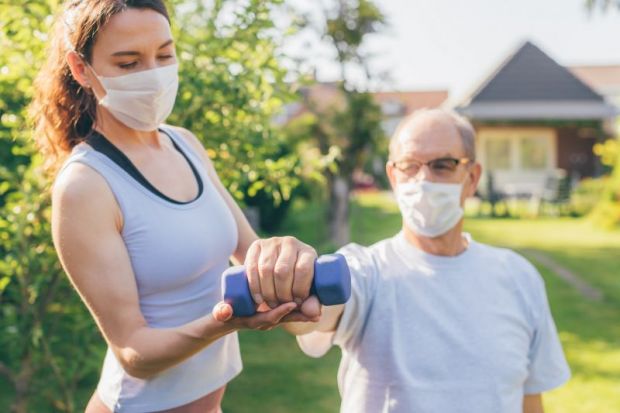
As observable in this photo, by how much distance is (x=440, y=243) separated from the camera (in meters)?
2.65

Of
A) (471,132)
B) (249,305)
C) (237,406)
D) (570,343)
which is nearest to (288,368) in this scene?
(237,406)

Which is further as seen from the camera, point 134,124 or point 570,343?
point 570,343

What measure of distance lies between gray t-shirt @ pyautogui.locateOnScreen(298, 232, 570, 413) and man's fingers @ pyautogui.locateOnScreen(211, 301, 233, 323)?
2.76 feet

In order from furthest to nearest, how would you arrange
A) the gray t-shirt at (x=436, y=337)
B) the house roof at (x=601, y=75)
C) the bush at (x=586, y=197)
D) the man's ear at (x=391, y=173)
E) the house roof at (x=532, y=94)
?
1. the house roof at (x=601, y=75)
2. the house roof at (x=532, y=94)
3. the bush at (x=586, y=197)
4. the man's ear at (x=391, y=173)
5. the gray t-shirt at (x=436, y=337)

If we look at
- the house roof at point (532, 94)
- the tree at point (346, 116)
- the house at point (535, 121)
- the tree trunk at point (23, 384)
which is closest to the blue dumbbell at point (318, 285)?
the tree trunk at point (23, 384)

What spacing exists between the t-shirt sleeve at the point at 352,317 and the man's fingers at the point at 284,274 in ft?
2.72

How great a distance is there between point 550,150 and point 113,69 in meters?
31.7

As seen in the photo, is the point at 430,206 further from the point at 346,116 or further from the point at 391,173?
the point at 346,116

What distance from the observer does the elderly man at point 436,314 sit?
239 centimetres

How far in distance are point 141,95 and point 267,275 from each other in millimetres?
767

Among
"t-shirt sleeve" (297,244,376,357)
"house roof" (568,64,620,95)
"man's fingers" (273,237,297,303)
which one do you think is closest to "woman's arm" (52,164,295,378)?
"man's fingers" (273,237,297,303)

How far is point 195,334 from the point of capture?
172 cm

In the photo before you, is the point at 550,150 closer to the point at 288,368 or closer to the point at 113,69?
the point at 288,368

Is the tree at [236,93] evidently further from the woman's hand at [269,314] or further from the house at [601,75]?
the house at [601,75]
